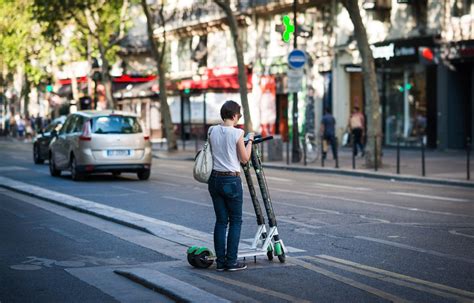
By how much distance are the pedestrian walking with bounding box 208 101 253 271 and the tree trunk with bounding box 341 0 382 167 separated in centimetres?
1815

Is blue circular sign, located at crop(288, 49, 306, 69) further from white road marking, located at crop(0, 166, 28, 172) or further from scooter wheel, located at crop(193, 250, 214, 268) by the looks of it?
scooter wheel, located at crop(193, 250, 214, 268)

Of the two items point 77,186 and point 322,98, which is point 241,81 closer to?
point 322,98

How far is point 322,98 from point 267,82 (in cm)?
548

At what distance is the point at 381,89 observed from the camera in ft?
133

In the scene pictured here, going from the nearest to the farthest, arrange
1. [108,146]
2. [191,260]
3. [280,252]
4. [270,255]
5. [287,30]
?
[191,260] → [280,252] → [270,255] → [108,146] → [287,30]

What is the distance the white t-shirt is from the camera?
9.57m

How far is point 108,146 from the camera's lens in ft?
75.7

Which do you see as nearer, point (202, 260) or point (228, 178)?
point (228, 178)

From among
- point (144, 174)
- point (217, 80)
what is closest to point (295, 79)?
point (144, 174)

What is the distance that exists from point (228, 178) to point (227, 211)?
36 centimetres

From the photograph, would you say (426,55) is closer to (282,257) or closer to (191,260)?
(282,257)

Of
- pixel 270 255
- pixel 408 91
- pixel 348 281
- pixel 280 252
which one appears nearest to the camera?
pixel 348 281

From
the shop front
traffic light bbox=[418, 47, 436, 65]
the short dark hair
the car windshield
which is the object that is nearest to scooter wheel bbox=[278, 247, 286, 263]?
the short dark hair

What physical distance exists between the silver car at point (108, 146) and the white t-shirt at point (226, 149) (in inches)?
538
